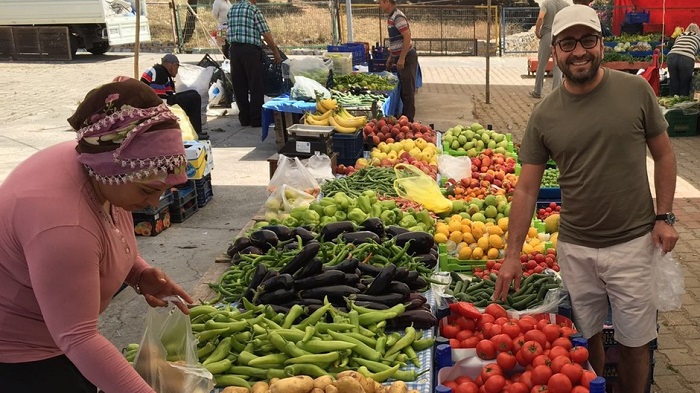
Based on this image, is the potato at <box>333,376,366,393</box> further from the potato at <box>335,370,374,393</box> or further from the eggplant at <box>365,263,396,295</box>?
the eggplant at <box>365,263,396,295</box>

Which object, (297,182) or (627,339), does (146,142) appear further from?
(297,182)

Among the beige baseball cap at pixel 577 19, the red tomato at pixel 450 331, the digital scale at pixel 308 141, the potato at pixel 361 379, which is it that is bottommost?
the red tomato at pixel 450 331

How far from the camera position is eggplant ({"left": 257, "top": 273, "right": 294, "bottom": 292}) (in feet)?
12.8

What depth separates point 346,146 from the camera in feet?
25.8

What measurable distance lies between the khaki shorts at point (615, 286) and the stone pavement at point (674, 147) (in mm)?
945

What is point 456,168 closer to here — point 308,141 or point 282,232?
point 308,141

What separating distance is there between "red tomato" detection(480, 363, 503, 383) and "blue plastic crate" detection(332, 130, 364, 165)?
4583 mm

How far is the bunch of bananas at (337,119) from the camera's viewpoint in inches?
324

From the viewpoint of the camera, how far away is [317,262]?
405 cm

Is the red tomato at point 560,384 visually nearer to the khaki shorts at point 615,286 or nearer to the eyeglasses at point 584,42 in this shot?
the khaki shorts at point 615,286

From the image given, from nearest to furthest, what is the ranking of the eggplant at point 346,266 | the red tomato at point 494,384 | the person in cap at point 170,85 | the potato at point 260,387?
the potato at point 260,387 < the red tomato at point 494,384 < the eggplant at point 346,266 < the person in cap at point 170,85

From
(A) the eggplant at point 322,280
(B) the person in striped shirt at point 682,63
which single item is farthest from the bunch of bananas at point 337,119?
(B) the person in striped shirt at point 682,63

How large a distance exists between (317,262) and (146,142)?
1.92m

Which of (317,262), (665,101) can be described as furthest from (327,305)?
(665,101)
